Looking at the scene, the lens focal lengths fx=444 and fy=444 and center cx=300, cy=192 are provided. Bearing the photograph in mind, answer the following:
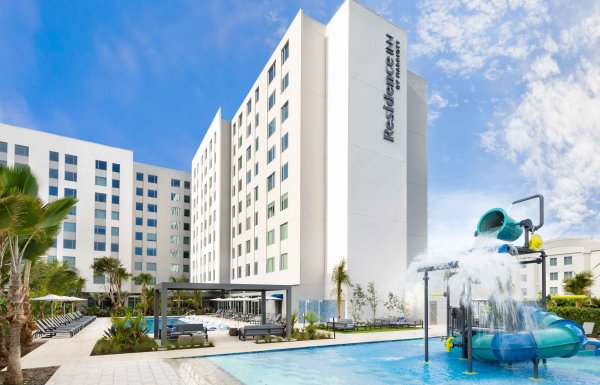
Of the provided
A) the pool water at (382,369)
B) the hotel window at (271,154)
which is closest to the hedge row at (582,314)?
the pool water at (382,369)

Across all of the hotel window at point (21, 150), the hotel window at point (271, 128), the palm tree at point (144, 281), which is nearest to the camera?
the hotel window at point (271, 128)

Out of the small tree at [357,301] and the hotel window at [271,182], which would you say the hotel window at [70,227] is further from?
the small tree at [357,301]

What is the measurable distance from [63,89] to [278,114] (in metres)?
46.4

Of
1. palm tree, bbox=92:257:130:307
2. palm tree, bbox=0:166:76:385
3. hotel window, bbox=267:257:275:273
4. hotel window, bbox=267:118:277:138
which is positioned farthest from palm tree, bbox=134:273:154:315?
palm tree, bbox=0:166:76:385

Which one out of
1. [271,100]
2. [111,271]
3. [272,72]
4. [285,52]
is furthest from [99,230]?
[285,52]

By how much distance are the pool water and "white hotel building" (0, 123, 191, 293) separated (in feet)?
157

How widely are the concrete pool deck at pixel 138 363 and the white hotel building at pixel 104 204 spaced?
4123cm

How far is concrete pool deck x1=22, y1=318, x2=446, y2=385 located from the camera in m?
12.6

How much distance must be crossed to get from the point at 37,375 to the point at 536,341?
614 inches

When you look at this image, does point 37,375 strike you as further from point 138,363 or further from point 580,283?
point 580,283

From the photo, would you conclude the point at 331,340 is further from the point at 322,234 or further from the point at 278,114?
the point at 278,114

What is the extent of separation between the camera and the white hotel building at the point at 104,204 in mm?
58500

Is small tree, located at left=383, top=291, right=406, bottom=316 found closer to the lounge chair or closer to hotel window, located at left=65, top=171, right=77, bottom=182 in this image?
the lounge chair

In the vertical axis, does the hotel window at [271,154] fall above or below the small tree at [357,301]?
above
